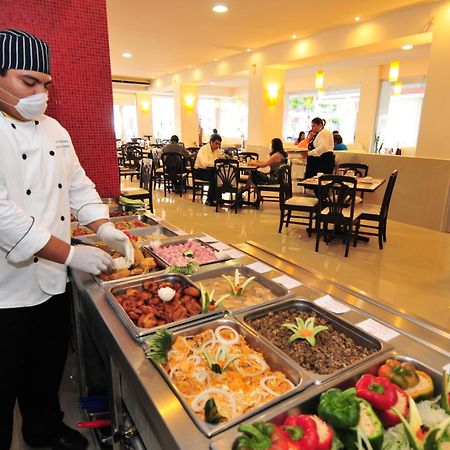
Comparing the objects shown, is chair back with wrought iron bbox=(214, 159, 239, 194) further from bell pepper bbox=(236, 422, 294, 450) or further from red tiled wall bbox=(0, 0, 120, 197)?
bell pepper bbox=(236, 422, 294, 450)

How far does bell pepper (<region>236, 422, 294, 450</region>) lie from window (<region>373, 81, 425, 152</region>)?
36.0 ft

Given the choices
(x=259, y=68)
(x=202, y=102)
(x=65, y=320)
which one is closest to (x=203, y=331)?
(x=65, y=320)

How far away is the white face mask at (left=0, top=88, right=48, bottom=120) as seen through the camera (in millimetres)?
1241

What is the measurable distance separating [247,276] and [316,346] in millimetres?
584

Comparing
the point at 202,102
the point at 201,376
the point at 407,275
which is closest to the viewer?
the point at 201,376

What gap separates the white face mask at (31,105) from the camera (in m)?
1.24

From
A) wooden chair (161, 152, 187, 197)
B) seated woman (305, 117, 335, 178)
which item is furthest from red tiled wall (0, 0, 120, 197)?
wooden chair (161, 152, 187, 197)

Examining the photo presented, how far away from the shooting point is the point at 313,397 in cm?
89

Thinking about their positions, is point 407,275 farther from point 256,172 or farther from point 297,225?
point 256,172

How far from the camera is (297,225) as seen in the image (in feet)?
17.6

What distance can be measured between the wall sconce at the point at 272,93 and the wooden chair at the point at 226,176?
344 cm

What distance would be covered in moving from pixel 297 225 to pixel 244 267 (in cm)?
381

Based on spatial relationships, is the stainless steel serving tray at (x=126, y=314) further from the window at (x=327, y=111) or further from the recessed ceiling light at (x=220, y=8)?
the window at (x=327, y=111)

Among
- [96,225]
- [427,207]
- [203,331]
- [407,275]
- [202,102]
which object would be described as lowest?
[407,275]
